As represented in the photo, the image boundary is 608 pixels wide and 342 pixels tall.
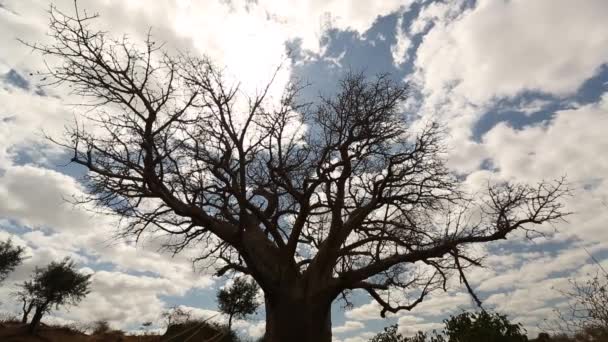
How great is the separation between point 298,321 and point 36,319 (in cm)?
1557

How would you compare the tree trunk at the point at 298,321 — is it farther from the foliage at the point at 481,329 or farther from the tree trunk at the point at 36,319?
the tree trunk at the point at 36,319

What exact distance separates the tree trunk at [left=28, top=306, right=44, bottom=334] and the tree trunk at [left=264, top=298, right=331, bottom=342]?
14637 mm

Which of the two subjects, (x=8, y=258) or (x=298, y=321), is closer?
(x=298, y=321)

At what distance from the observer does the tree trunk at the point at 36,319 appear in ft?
52.4

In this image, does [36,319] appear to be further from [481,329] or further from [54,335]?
[481,329]

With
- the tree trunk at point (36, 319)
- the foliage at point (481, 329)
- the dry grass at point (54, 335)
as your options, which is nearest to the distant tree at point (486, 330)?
the foliage at point (481, 329)

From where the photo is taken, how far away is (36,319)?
16281mm

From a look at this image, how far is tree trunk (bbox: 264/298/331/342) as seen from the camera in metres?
6.07

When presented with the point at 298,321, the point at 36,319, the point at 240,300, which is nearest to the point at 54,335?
the point at 36,319

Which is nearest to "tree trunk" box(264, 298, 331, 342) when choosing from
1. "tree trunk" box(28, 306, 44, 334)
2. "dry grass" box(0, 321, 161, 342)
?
"dry grass" box(0, 321, 161, 342)

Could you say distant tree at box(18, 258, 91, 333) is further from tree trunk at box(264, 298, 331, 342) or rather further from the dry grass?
tree trunk at box(264, 298, 331, 342)

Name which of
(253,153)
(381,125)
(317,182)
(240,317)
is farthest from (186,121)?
(240,317)

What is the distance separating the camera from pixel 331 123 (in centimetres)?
806

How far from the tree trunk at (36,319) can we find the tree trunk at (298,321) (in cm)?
1464
